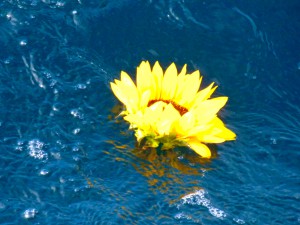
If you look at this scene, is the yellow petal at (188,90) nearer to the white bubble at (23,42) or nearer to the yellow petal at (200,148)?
the yellow petal at (200,148)

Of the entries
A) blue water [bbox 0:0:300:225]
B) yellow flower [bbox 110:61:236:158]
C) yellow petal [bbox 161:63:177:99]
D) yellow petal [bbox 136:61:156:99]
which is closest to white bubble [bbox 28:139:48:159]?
blue water [bbox 0:0:300:225]

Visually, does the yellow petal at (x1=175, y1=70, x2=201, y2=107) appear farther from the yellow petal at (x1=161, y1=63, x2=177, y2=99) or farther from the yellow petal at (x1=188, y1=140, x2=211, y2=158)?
the yellow petal at (x1=188, y1=140, x2=211, y2=158)

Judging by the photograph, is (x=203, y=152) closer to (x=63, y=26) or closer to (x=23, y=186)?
(x=23, y=186)

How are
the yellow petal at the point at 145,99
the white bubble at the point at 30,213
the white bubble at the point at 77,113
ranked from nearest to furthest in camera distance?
the white bubble at the point at 30,213 < the yellow petal at the point at 145,99 < the white bubble at the point at 77,113

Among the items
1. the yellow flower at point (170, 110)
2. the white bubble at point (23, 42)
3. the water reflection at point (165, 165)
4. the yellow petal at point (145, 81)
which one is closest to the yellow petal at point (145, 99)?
the yellow flower at point (170, 110)

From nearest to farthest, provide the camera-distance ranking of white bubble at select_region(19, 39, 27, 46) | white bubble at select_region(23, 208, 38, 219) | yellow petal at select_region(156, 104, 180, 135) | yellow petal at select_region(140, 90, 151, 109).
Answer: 1. white bubble at select_region(23, 208, 38, 219)
2. yellow petal at select_region(156, 104, 180, 135)
3. yellow petal at select_region(140, 90, 151, 109)
4. white bubble at select_region(19, 39, 27, 46)

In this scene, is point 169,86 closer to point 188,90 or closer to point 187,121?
point 188,90

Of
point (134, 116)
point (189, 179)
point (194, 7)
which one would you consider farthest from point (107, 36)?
point (189, 179)
